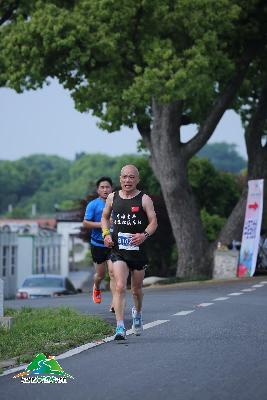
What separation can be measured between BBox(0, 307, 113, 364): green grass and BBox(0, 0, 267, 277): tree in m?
18.0

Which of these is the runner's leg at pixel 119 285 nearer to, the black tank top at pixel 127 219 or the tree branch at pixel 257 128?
the black tank top at pixel 127 219

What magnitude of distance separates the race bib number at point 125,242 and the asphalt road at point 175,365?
0.92 metres

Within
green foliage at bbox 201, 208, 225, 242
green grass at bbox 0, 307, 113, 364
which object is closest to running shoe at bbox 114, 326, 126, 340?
green grass at bbox 0, 307, 113, 364

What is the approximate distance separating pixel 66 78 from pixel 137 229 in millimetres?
25410

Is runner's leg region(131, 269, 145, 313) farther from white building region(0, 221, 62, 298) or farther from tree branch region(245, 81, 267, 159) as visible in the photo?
white building region(0, 221, 62, 298)

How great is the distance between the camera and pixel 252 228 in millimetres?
33875

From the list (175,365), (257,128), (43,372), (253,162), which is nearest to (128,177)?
(175,365)

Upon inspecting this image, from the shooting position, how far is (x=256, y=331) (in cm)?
1356

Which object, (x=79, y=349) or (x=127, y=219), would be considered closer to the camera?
(x=79, y=349)

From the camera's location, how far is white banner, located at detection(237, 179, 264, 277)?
33.7m

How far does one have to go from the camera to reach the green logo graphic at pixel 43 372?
945cm

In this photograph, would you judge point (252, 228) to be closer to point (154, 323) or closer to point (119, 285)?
point (154, 323)

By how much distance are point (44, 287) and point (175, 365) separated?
3246cm

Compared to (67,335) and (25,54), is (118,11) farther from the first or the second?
(67,335)
